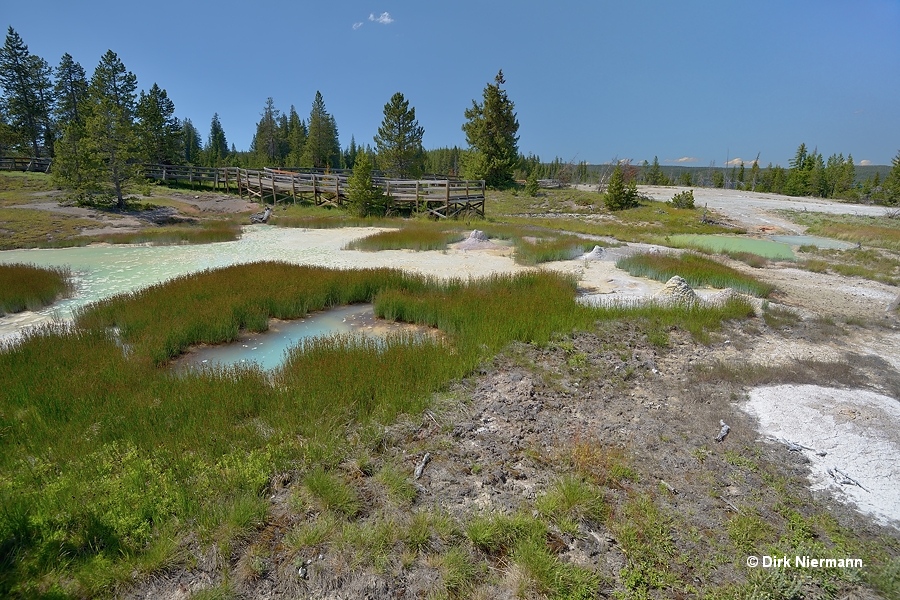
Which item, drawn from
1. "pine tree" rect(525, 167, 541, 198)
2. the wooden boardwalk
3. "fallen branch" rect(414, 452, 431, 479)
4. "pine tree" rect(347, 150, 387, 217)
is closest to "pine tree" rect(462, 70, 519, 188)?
"pine tree" rect(525, 167, 541, 198)

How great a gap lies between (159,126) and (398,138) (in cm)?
2416

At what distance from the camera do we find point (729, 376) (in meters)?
6.67

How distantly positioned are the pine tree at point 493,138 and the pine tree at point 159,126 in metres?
30.7

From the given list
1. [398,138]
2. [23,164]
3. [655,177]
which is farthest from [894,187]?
[23,164]

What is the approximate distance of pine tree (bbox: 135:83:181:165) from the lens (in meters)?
40.2

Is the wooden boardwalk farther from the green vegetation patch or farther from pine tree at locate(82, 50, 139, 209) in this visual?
the green vegetation patch

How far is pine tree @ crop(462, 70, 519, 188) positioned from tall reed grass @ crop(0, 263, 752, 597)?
37862 millimetres

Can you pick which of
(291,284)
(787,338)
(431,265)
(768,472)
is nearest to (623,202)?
(431,265)

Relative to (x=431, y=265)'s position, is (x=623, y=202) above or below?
above

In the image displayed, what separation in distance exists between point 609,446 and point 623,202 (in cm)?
3570

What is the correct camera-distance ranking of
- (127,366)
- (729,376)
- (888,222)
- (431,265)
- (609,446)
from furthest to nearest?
(888,222)
(431,265)
(729,376)
(127,366)
(609,446)

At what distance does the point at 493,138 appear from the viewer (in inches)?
1796

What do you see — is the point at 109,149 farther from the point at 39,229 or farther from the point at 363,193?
the point at 363,193

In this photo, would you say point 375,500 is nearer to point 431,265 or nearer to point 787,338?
point 787,338
